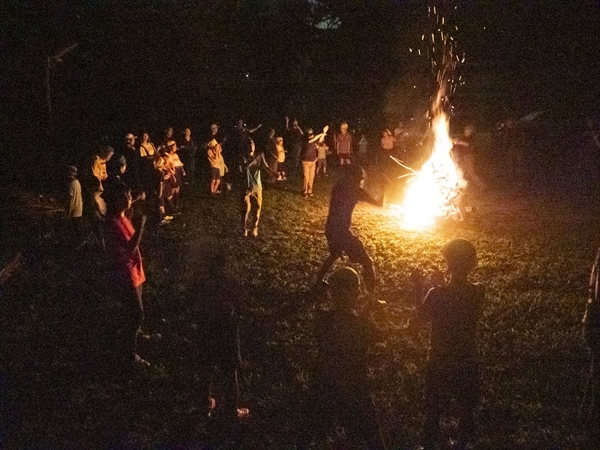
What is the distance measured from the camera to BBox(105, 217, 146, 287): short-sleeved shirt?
582 cm

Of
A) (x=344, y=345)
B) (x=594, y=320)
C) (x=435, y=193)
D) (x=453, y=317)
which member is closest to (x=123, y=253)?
(x=344, y=345)

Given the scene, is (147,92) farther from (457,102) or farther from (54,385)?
(54,385)

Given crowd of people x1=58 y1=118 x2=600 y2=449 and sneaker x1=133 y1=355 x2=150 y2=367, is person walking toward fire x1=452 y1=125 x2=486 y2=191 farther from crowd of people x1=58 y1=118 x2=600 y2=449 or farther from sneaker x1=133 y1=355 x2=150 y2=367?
sneaker x1=133 y1=355 x2=150 y2=367

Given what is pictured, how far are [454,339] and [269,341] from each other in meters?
3.02

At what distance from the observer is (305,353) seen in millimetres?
6781

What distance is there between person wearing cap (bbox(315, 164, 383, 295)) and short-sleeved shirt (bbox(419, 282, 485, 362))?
10.7ft

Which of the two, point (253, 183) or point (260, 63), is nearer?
point (253, 183)

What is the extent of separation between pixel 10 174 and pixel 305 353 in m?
14.5

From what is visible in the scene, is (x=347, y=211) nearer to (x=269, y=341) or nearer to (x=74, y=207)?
(x=269, y=341)

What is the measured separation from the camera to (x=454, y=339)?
4.53 metres

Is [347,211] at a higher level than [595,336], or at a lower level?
higher

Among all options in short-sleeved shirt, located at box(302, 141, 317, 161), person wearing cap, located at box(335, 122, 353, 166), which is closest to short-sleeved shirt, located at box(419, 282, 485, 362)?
short-sleeved shirt, located at box(302, 141, 317, 161)

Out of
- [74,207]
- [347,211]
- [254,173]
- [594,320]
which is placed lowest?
[74,207]

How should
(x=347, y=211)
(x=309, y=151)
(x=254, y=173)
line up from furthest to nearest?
(x=309, y=151)
(x=254, y=173)
(x=347, y=211)
